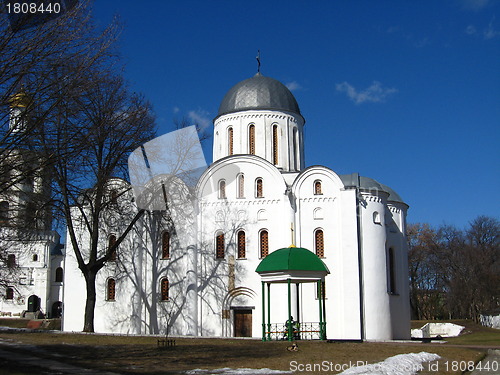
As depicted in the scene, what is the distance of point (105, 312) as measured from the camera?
29.9 metres

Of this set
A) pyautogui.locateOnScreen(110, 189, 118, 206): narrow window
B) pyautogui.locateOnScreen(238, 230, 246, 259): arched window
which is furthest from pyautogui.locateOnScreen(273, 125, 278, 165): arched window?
pyautogui.locateOnScreen(110, 189, 118, 206): narrow window

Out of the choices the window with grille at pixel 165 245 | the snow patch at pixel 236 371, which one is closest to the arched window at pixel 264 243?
→ the window with grille at pixel 165 245

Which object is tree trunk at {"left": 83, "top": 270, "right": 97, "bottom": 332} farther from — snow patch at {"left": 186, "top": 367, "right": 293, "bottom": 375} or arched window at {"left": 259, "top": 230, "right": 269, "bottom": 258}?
snow patch at {"left": 186, "top": 367, "right": 293, "bottom": 375}

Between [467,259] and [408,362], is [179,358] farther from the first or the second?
[467,259]

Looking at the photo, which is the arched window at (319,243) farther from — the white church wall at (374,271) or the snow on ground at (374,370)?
the snow on ground at (374,370)

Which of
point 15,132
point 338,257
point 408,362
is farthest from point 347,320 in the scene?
point 15,132

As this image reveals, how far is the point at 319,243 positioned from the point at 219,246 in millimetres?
4907

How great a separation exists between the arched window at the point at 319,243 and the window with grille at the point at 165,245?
7.47m

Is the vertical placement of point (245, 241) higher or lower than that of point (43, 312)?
higher

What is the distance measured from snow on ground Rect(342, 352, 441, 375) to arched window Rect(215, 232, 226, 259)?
14745mm

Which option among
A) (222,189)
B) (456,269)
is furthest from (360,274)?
(456,269)

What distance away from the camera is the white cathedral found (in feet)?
91.1

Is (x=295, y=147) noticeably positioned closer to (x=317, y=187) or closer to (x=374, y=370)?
(x=317, y=187)

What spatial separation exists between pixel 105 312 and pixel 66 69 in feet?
68.8
